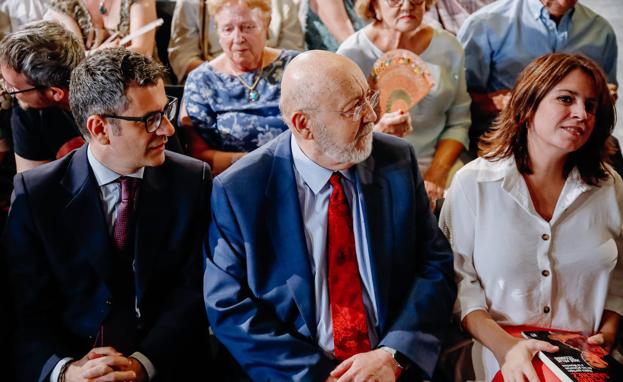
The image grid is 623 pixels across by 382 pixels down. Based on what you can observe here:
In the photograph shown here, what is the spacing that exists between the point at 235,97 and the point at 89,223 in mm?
1102

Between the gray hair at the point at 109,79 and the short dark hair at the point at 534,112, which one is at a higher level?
the gray hair at the point at 109,79

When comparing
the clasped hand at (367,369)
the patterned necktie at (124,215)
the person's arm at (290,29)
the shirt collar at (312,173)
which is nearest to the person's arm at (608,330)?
the clasped hand at (367,369)

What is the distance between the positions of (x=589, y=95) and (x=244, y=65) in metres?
1.44

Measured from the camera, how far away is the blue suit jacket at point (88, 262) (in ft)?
5.88

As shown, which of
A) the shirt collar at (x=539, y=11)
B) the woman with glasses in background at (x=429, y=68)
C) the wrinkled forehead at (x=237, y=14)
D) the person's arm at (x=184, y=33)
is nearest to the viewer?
the wrinkled forehead at (x=237, y=14)

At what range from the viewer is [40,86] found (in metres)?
2.21

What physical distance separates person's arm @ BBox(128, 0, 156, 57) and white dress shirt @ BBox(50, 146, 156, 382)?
60.3 inches

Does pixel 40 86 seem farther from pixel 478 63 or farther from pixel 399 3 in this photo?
pixel 478 63

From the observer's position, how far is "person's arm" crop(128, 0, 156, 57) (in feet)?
10.6

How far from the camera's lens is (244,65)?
8.93ft

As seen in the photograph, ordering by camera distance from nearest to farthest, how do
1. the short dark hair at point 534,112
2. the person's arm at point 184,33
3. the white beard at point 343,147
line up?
the white beard at point 343,147 → the short dark hair at point 534,112 → the person's arm at point 184,33

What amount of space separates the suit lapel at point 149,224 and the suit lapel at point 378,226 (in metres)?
0.59

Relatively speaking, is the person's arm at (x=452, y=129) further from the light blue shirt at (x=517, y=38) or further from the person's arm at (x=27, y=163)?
the person's arm at (x=27, y=163)

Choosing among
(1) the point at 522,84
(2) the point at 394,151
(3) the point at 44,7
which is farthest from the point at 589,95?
(3) the point at 44,7
